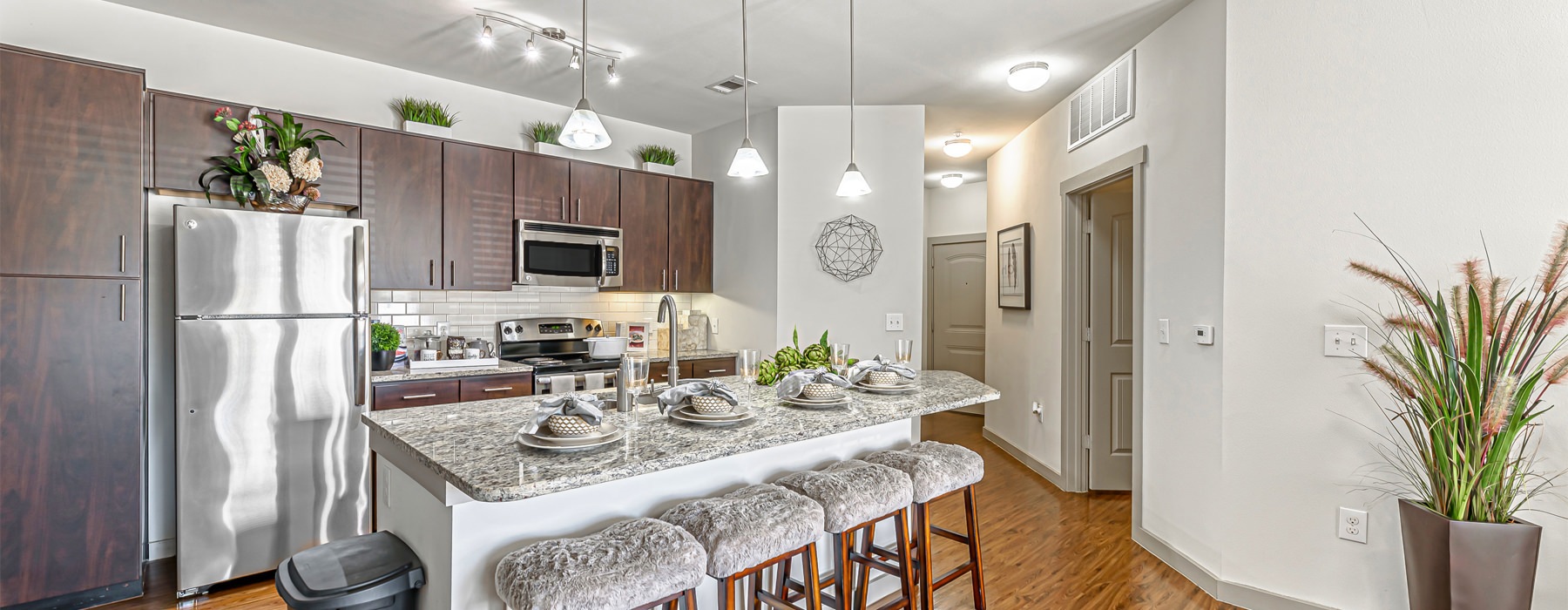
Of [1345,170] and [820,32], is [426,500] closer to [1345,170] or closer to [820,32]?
[820,32]

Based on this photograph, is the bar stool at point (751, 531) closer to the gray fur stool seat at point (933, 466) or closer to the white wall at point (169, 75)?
the gray fur stool seat at point (933, 466)

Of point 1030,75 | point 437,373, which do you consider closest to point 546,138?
point 437,373

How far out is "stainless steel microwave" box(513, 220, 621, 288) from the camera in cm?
393

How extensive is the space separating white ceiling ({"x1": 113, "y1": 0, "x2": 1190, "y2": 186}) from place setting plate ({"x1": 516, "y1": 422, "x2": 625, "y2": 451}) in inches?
81.4

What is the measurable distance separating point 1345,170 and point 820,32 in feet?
7.19

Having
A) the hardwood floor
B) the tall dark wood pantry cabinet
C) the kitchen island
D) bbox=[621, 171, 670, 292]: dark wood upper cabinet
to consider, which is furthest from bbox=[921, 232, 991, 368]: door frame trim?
the tall dark wood pantry cabinet

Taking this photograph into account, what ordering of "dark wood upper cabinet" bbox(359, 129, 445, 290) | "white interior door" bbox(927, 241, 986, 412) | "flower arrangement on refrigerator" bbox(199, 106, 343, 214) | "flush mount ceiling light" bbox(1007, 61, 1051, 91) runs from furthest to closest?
"white interior door" bbox(927, 241, 986, 412) → "flush mount ceiling light" bbox(1007, 61, 1051, 91) → "dark wood upper cabinet" bbox(359, 129, 445, 290) → "flower arrangement on refrigerator" bbox(199, 106, 343, 214)

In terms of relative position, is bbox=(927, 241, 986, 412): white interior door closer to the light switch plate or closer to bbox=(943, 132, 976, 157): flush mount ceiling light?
bbox=(943, 132, 976, 157): flush mount ceiling light

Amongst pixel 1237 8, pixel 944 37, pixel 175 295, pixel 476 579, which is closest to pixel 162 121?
pixel 175 295

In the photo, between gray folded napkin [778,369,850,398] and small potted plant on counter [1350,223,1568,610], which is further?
gray folded napkin [778,369,850,398]

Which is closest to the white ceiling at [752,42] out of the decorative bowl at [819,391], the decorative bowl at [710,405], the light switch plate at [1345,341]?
the light switch plate at [1345,341]

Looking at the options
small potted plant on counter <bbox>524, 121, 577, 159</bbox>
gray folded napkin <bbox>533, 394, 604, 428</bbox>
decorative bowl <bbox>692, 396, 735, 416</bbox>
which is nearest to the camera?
gray folded napkin <bbox>533, 394, 604, 428</bbox>

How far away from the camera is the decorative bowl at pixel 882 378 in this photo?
244 cm

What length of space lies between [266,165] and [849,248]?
305 centimetres
